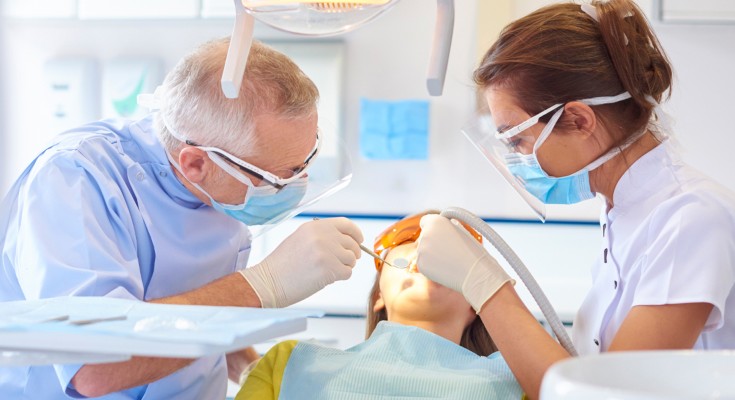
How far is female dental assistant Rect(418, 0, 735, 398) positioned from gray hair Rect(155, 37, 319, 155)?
403 mm

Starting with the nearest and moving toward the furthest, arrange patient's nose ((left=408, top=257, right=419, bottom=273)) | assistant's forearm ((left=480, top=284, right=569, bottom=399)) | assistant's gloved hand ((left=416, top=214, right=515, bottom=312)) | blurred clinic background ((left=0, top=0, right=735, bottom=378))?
assistant's forearm ((left=480, top=284, right=569, bottom=399))
assistant's gloved hand ((left=416, top=214, right=515, bottom=312))
patient's nose ((left=408, top=257, right=419, bottom=273))
blurred clinic background ((left=0, top=0, right=735, bottom=378))

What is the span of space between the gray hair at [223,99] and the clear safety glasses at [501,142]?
0.38 m

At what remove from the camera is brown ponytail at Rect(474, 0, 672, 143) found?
167 cm

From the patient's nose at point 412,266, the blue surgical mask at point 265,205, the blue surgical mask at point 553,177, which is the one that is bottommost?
the patient's nose at point 412,266

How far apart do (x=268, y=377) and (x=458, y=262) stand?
480 millimetres

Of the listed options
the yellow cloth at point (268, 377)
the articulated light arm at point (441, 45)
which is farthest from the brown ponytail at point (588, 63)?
the yellow cloth at point (268, 377)

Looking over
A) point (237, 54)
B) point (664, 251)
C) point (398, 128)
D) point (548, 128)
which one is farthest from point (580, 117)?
point (398, 128)

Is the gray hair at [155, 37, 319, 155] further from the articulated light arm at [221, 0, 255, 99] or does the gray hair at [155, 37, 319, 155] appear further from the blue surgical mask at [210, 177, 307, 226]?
the articulated light arm at [221, 0, 255, 99]

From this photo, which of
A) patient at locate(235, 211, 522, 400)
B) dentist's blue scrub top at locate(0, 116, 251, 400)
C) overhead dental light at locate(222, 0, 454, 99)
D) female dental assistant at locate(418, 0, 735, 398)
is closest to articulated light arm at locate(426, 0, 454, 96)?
overhead dental light at locate(222, 0, 454, 99)

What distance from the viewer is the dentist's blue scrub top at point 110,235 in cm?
159

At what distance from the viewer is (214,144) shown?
1.84m

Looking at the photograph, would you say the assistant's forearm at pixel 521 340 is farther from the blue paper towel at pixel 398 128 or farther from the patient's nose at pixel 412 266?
the blue paper towel at pixel 398 128

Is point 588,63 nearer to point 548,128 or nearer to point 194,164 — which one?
point 548,128

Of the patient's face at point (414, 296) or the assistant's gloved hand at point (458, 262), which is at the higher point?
the assistant's gloved hand at point (458, 262)
